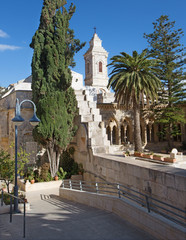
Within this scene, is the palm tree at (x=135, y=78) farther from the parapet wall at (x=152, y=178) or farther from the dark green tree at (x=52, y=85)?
the parapet wall at (x=152, y=178)

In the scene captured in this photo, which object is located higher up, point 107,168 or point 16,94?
A: point 16,94

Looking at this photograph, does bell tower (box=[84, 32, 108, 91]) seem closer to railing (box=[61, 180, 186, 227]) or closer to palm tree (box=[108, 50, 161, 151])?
palm tree (box=[108, 50, 161, 151])

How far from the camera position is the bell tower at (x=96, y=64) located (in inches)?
1559

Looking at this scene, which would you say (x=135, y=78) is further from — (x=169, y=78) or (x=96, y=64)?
(x=96, y=64)

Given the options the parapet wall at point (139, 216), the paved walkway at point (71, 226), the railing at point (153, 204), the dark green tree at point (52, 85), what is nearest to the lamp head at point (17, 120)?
the paved walkway at point (71, 226)

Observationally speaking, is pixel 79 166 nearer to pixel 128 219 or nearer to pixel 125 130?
pixel 128 219

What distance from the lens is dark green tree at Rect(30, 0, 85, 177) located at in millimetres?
13211

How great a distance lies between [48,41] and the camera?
13758 millimetres

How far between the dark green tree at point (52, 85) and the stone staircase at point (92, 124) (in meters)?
0.63

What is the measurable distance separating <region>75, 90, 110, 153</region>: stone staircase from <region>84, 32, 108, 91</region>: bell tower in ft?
81.7

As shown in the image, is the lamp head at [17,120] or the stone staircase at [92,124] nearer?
the lamp head at [17,120]

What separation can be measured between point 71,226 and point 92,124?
7.45 metres

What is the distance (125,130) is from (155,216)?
54.9ft

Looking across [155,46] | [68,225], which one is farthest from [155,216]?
[155,46]
